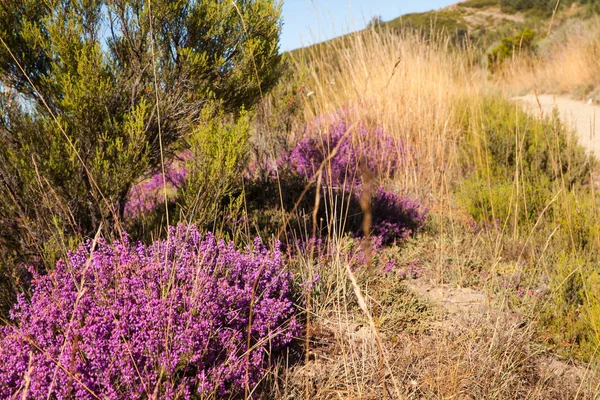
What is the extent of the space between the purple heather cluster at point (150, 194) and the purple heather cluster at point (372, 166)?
4.04 ft

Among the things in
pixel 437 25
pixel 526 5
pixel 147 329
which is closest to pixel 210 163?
pixel 147 329

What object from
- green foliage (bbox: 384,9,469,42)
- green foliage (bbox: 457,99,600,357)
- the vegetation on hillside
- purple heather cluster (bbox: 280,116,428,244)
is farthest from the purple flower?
green foliage (bbox: 384,9,469,42)

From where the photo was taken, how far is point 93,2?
2785 millimetres

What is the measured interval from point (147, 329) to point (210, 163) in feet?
3.87

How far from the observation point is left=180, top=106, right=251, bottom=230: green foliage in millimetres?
2752

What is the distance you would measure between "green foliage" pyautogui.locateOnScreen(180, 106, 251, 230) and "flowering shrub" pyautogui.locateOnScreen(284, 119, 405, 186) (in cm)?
160

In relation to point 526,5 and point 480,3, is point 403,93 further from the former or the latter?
point 480,3

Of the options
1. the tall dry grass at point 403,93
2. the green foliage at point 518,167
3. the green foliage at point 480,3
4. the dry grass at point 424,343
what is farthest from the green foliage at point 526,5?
the dry grass at point 424,343

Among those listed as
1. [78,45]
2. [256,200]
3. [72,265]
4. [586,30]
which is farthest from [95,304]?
[586,30]

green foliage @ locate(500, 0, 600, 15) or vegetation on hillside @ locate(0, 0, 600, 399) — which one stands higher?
green foliage @ locate(500, 0, 600, 15)

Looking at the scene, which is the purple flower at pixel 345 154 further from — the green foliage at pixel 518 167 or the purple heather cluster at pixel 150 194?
the purple heather cluster at pixel 150 194

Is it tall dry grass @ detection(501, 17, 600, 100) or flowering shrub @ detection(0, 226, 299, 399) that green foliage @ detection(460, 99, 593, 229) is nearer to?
flowering shrub @ detection(0, 226, 299, 399)

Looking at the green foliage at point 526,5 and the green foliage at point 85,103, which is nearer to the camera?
the green foliage at point 85,103

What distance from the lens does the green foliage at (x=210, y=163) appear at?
275 cm
